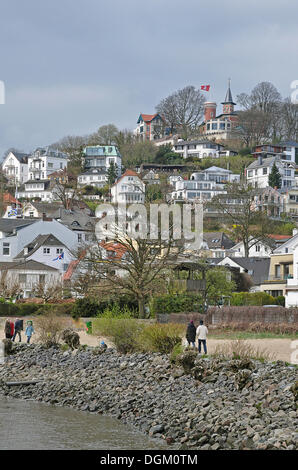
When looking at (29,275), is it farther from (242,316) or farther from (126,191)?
(126,191)

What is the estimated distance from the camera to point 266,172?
127 meters

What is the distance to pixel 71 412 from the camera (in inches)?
966

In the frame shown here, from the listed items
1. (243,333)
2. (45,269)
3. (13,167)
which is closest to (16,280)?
(45,269)

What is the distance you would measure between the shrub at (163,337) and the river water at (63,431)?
556cm

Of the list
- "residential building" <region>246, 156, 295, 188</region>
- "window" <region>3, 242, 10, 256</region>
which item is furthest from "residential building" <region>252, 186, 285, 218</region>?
"window" <region>3, 242, 10, 256</region>

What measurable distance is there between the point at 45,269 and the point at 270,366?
44.0m

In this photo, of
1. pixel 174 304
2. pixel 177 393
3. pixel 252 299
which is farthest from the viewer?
pixel 252 299

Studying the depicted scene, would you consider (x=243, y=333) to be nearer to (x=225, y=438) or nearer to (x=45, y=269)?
(x=225, y=438)

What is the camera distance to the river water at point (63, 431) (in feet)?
64.9

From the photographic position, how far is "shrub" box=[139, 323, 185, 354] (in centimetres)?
2928

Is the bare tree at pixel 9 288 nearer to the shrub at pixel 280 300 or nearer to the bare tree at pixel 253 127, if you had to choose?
the shrub at pixel 280 300

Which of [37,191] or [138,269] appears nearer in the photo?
[138,269]

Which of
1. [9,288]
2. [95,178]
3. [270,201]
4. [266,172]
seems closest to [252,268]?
[9,288]

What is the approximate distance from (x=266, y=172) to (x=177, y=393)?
106 metres
